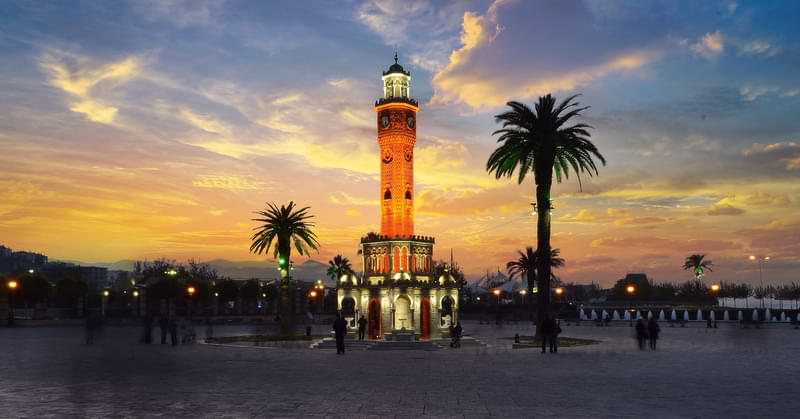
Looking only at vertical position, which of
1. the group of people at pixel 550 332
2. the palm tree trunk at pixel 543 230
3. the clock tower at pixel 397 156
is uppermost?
the clock tower at pixel 397 156

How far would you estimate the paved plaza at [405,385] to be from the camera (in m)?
16.5

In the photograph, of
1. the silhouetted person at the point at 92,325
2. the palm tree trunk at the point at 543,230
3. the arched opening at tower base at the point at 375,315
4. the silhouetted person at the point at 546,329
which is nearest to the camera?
the silhouetted person at the point at 546,329

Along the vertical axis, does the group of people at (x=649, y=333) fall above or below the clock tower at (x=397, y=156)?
below

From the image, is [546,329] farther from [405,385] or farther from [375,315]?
[375,315]

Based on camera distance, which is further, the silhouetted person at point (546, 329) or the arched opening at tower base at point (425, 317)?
the arched opening at tower base at point (425, 317)

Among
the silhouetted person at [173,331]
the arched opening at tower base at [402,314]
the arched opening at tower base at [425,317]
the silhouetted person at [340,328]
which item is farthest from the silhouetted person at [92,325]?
the arched opening at tower base at [425,317]

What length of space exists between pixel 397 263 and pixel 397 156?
10.6 metres

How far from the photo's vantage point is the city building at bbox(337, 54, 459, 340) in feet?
207

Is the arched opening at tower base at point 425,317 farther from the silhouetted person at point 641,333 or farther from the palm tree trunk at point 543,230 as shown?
the silhouetted person at point 641,333

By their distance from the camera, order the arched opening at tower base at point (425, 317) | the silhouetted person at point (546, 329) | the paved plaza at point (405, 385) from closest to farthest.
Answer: the paved plaza at point (405, 385) < the silhouetted person at point (546, 329) < the arched opening at tower base at point (425, 317)

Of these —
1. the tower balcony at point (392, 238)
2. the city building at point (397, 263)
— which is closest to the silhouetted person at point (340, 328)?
the city building at point (397, 263)

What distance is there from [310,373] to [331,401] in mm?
8329

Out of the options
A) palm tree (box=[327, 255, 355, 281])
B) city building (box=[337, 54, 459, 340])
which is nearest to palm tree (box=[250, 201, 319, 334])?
city building (box=[337, 54, 459, 340])

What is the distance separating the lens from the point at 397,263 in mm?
69438
